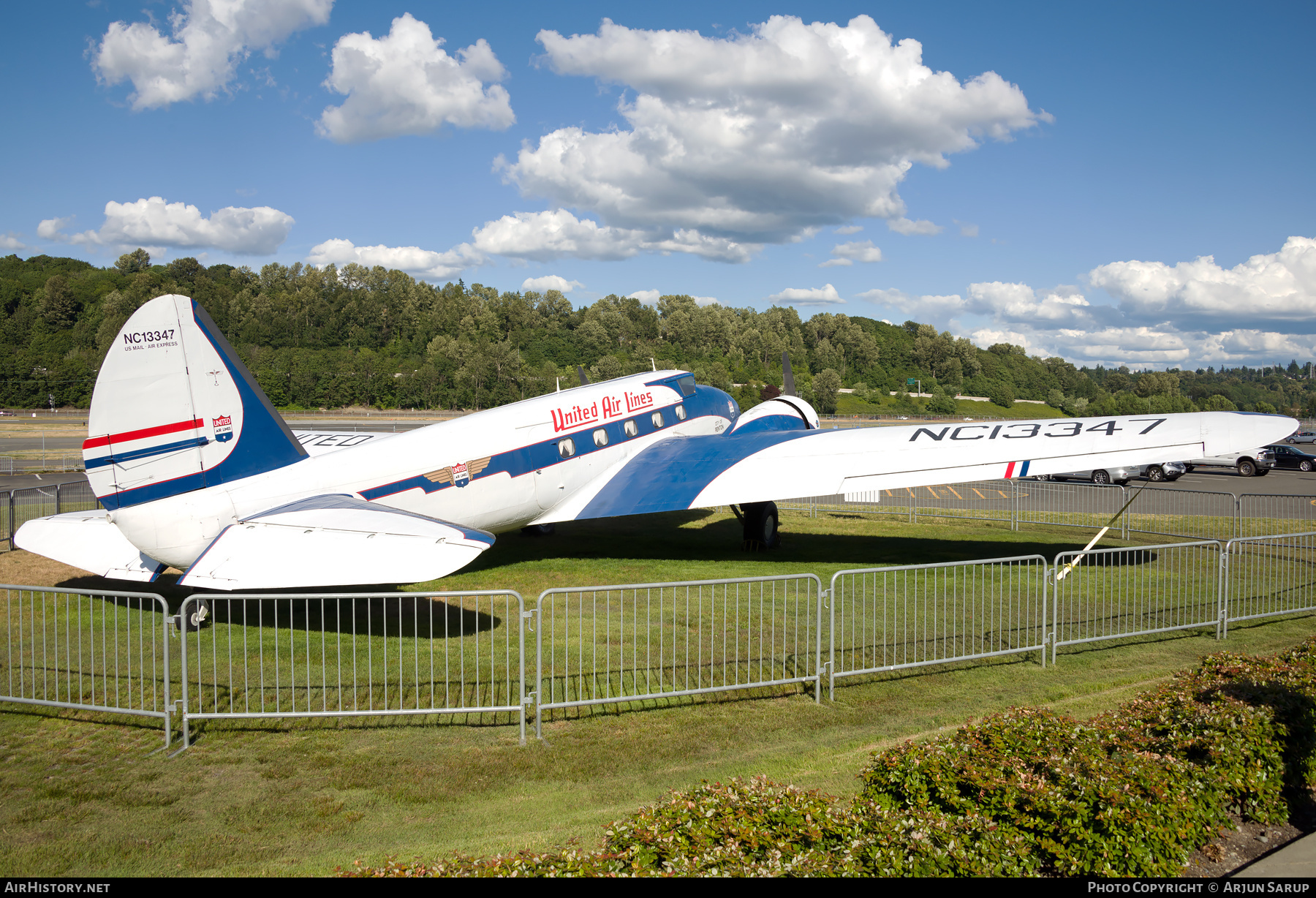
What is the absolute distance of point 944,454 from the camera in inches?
514

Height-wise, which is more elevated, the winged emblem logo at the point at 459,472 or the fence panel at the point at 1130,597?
the winged emblem logo at the point at 459,472

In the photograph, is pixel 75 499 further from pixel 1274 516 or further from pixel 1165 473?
pixel 1165 473

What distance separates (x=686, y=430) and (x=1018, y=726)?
12.5 m

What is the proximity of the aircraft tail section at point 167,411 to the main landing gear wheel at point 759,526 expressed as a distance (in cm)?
978

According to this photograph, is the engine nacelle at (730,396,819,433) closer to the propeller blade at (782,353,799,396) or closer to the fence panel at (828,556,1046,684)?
the propeller blade at (782,353,799,396)

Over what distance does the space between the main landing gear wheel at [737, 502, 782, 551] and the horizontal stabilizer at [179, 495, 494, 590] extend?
874cm

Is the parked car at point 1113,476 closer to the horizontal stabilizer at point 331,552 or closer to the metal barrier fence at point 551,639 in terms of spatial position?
the metal barrier fence at point 551,639

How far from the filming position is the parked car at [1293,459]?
3722 centimetres

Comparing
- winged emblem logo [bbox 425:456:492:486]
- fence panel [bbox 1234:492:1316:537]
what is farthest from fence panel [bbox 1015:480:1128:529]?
winged emblem logo [bbox 425:456:492:486]

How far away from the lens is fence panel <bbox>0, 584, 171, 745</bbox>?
6863mm

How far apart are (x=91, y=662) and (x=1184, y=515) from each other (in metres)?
26.2

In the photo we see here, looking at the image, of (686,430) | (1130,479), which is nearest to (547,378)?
(1130,479)

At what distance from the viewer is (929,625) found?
10.3 metres

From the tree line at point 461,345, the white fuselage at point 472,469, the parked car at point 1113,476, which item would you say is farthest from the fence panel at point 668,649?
the tree line at point 461,345
